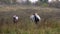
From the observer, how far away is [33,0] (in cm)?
4453

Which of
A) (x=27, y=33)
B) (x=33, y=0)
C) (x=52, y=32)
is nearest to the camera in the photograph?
(x=27, y=33)

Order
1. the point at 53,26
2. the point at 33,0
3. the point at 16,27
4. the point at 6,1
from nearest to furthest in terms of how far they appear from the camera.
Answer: the point at 16,27 < the point at 53,26 < the point at 6,1 < the point at 33,0

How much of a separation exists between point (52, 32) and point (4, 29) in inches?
64.2

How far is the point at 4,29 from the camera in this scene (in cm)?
774

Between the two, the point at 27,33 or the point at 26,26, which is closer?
the point at 27,33

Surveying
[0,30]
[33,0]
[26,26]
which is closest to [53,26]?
[26,26]

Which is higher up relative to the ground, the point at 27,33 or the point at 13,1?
the point at 27,33

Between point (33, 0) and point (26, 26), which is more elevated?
point (26, 26)

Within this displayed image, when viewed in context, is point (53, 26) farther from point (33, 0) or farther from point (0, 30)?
point (33, 0)

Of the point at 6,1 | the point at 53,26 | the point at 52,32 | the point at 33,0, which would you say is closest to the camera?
the point at 52,32

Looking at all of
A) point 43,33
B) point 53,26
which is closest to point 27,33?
point 43,33

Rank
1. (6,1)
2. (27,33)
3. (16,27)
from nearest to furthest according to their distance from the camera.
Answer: (27,33) → (16,27) → (6,1)

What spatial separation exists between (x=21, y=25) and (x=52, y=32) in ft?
4.68

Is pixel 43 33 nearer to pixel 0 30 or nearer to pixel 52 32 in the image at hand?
pixel 52 32
